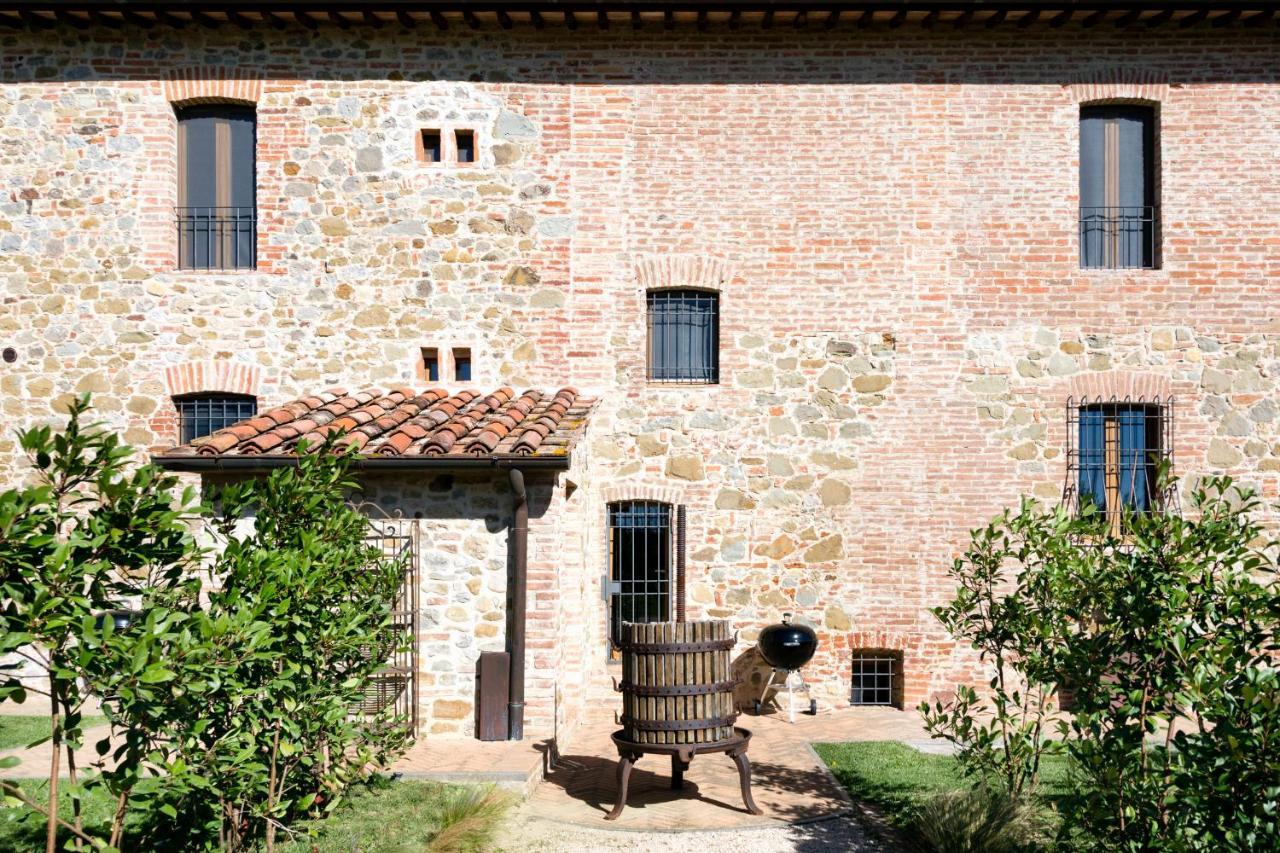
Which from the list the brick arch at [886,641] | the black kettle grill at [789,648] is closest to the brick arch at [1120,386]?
the brick arch at [886,641]

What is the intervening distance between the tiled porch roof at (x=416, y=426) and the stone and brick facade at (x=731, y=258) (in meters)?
0.51

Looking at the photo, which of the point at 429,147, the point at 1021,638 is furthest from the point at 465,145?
the point at 1021,638

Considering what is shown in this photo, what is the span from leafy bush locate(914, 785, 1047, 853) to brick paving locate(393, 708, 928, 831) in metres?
0.92

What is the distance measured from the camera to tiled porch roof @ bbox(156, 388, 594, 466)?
7887mm

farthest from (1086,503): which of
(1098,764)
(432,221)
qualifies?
(432,221)

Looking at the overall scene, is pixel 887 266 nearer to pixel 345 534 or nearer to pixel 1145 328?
pixel 1145 328

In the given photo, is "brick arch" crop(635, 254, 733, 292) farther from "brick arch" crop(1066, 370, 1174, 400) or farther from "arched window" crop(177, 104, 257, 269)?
"arched window" crop(177, 104, 257, 269)

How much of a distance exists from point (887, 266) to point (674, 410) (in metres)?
2.81

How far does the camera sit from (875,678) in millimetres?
10492

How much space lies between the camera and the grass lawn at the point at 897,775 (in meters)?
7.05

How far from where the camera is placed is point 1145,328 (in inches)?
409

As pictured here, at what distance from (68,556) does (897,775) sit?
635cm

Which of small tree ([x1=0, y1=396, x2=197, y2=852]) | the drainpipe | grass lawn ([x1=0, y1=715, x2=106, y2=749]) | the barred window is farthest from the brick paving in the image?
the barred window

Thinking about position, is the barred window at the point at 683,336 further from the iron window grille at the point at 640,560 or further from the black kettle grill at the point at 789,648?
the black kettle grill at the point at 789,648
